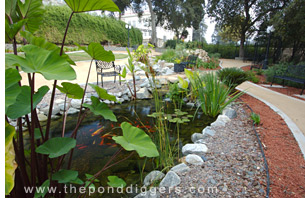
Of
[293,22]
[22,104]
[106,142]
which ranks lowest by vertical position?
[106,142]

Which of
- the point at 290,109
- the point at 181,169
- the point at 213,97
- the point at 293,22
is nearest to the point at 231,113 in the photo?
the point at 213,97

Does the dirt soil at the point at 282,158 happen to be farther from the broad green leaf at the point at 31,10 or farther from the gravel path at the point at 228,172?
the broad green leaf at the point at 31,10

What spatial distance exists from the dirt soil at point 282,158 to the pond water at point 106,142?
95 centimetres

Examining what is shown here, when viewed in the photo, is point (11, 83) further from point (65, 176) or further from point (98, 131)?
point (98, 131)

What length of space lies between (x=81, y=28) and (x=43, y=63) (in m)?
14.3

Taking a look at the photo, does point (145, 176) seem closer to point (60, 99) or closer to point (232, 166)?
point (232, 166)

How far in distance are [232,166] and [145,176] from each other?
879mm

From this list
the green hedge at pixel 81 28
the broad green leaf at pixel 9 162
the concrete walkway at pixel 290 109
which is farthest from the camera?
the green hedge at pixel 81 28

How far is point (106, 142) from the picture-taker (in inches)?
98.1

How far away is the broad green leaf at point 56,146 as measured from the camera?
95 cm

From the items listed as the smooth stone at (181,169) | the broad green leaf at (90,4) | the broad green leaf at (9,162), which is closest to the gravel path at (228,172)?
the smooth stone at (181,169)

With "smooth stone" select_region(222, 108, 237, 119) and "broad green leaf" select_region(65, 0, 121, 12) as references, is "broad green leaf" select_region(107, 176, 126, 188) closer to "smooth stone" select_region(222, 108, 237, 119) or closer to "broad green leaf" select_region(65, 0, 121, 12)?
"broad green leaf" select_region(65, 0, 121, 12)

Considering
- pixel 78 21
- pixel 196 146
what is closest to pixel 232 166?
pixel 196 146

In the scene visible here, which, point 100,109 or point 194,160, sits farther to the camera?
point 194,160
